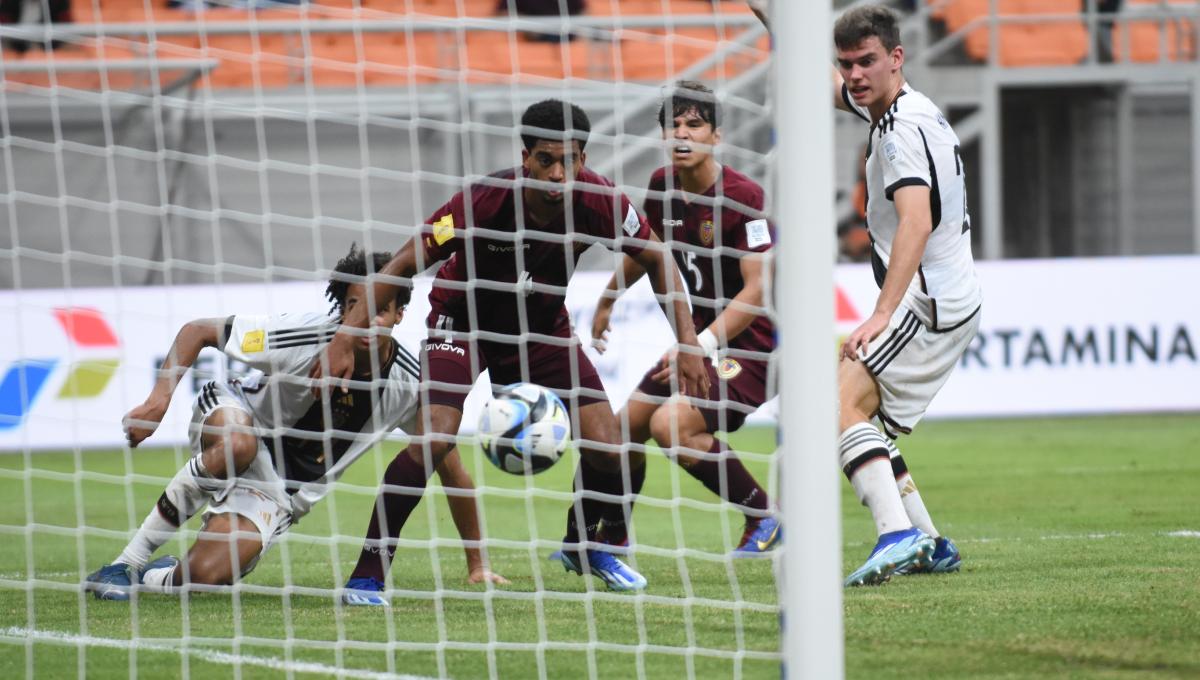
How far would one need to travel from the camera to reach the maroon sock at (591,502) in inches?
227

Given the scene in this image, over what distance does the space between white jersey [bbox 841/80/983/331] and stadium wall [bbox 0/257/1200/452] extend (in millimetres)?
6120

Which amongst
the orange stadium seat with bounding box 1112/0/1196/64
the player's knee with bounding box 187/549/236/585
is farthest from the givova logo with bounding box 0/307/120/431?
the orange stadium seat with bounding box 1112/0/1196/64

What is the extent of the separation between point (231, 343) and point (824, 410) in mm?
2814

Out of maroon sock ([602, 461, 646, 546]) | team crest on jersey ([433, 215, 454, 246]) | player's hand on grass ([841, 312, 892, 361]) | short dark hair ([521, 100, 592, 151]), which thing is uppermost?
short dark hair ([521, 100, 592, 151])

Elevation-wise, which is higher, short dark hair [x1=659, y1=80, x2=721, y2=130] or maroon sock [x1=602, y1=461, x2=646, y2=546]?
short dark hair [x1=659, y1=80, x2=721, y2=130]

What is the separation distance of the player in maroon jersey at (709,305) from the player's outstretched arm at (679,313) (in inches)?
12.5

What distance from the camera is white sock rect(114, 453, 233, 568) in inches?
216

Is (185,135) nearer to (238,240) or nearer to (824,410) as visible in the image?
(238,240)

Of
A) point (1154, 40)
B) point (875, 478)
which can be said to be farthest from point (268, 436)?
point (1154, 40)

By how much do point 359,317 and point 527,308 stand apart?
773mm

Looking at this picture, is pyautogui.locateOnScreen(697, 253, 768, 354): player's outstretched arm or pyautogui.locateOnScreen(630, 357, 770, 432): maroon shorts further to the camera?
pyautogui.locateOnScreen(630, 357, 770, 432): maroon shorts

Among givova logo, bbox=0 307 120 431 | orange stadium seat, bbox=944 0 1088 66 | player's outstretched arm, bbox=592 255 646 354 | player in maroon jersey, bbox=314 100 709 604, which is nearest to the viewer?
player in maroon jersey, bbox=314 100 709 604

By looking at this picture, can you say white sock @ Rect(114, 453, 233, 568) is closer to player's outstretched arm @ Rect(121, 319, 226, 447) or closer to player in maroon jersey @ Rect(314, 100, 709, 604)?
player's outstretched arm @ Rect(121, 319, 226, 447)

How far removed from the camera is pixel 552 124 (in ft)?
17.2
